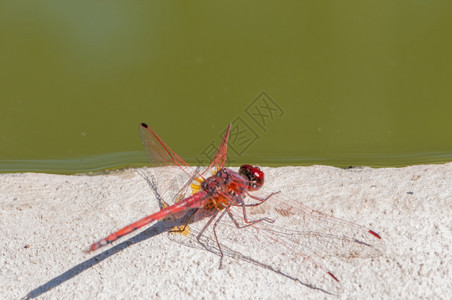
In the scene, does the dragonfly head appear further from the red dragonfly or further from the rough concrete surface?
the rough concrete surface

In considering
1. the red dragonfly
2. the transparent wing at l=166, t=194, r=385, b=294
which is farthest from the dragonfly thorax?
the transparent wing at l=166, t=194, r=385, b=294

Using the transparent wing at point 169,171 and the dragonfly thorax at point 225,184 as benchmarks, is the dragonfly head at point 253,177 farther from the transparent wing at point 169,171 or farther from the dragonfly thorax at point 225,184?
the transparent wing at point 169,171

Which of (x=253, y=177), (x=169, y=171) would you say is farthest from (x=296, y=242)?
(x=169, y=171)

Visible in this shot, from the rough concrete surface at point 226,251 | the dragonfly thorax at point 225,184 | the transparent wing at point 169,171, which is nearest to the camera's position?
the rough concrete surface at point 226,251

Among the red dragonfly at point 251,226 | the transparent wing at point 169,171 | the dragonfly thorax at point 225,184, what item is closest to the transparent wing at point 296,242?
the red dragonfly at point 251,226

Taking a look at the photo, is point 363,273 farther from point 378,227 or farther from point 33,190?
point 33,190

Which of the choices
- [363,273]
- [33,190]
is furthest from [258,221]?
[33,190]
